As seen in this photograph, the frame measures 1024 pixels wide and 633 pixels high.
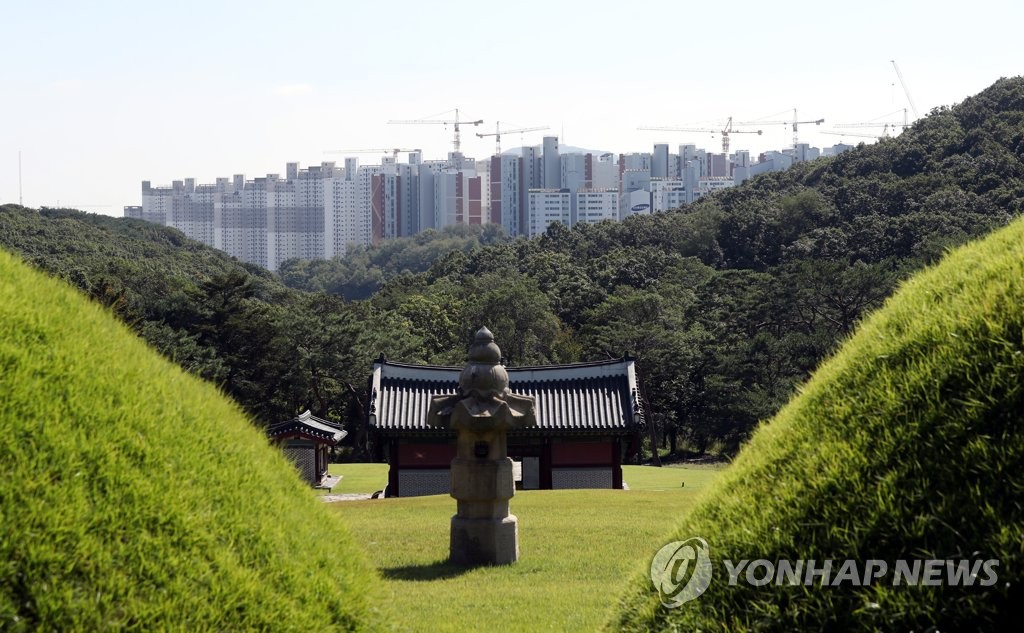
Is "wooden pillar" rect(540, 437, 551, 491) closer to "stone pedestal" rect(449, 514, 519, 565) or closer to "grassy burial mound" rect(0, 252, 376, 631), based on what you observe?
"stone pedestal" rect(449, 514, 519, 565)

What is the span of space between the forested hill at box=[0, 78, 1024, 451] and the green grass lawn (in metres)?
8.94

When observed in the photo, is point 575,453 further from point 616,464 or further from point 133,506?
point 133,506

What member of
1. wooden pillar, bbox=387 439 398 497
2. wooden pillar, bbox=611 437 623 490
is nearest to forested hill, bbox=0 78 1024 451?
wooden pillar, bbox=387 439 398 497

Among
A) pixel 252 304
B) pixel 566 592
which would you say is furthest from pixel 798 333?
pixel 566 592

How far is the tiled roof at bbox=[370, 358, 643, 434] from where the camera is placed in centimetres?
1967

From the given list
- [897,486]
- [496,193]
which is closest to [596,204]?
[496,193]

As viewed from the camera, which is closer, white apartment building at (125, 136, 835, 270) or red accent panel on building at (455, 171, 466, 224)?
white apartment building at (125, 136, 835, 270)

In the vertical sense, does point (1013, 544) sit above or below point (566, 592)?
above

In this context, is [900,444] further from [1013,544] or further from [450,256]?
[450,256]

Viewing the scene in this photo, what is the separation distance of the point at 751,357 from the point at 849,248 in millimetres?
15261

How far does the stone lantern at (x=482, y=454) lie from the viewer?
8984 mm

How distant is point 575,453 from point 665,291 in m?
22.5

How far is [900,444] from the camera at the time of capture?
3.63 m

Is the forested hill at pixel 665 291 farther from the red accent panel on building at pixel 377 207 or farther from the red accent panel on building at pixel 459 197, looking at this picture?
the red accent panel on building at pixel 377 207
